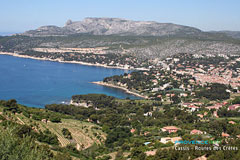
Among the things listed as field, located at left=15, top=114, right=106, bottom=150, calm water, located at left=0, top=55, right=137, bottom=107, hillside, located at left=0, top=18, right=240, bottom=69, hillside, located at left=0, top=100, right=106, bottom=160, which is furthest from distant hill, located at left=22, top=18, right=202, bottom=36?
hillside, located at left=0, top=100, right=106, bottom=160

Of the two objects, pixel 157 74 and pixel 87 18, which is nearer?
pixel 157 74

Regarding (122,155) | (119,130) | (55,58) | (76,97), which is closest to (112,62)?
(55,58)

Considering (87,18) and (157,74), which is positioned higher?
(87,18)

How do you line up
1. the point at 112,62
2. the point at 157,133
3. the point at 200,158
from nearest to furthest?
1. the point at 200,158
2. the point at 157,133
3. the point at 112,62

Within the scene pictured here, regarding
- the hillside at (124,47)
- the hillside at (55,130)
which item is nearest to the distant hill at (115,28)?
the hillside at (124,47)

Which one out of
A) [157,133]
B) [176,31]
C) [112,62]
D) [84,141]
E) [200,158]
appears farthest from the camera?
[176,31]

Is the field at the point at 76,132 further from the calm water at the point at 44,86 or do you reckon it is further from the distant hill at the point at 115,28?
the distant hill at the point at 115,28

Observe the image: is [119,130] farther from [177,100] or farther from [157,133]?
[177,100]

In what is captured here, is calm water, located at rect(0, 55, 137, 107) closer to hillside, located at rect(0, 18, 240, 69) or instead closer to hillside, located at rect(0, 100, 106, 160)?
hillside, located at rect(0, 100, 106, 160)
